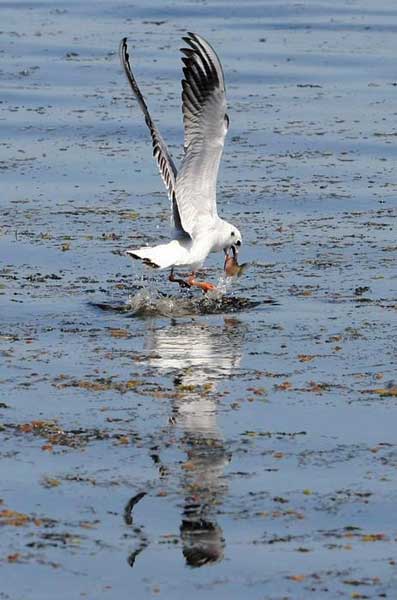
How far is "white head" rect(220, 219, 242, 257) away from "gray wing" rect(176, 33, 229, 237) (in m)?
0.51

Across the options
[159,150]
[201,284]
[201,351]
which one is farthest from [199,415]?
[159,150]

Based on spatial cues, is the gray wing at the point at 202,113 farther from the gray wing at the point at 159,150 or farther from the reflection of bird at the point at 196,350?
the reflection of bird at the point at 196,350

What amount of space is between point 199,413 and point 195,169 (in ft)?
11.2

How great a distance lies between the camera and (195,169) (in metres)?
12.0

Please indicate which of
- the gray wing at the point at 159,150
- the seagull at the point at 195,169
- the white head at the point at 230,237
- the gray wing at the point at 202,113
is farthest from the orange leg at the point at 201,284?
the gray wing at the point at 202,113

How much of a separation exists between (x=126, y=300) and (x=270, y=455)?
366cm

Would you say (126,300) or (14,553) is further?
(126,300)

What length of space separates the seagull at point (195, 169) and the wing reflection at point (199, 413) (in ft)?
2.77

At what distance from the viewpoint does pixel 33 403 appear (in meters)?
9.02

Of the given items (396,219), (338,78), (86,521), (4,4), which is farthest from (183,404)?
(4,4)

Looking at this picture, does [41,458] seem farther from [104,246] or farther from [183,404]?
[104,246]

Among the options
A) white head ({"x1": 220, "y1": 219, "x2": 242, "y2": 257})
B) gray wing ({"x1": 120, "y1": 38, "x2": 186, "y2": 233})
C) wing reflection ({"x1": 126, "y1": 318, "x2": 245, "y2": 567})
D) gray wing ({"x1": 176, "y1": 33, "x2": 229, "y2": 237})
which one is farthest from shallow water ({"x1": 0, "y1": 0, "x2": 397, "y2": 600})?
gray wing ({"x1": 176, "y1": 33, "x2": 229, "y2": 237})

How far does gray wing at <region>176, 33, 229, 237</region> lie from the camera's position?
11586mm

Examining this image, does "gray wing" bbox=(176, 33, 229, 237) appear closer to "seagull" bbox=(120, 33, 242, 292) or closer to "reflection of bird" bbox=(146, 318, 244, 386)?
"seagull" bbox=(120, 33, 242, 292)
